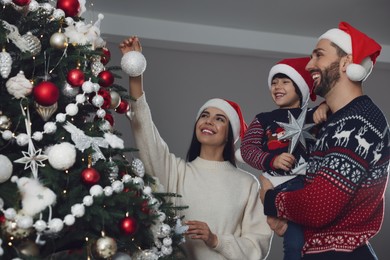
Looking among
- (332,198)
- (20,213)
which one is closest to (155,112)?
(332,198)

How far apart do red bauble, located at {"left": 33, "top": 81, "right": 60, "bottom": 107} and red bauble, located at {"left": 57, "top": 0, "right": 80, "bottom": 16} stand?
0.32 metres

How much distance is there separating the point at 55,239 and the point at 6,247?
15cm

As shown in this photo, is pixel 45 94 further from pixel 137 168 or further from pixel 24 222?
pixel 137 168

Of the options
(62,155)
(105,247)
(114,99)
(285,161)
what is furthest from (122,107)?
Answer: (285,161)

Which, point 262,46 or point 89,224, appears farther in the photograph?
point 262,46

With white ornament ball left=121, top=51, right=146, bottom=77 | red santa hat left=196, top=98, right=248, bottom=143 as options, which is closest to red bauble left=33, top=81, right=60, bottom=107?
white ornament ball left=121, top=51, right=146, bottom=77

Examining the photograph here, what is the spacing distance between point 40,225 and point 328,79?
1077 millimetres

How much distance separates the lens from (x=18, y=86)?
1.36 metres

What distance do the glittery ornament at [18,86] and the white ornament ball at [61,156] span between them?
0.50 feet

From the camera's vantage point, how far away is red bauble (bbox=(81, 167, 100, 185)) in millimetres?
1375

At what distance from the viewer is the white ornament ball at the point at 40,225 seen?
1.26 m

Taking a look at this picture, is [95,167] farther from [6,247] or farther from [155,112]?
[155,112]

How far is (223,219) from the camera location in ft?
7.23

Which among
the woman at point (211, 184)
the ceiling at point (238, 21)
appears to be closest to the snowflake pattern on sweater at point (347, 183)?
the woman at point (211, 184)
